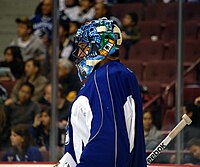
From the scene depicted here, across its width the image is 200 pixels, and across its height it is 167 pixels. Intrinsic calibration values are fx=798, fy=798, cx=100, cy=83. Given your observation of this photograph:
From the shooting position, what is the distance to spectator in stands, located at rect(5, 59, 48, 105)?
5.85 meters

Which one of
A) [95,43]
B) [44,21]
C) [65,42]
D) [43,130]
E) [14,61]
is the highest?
[95,43]

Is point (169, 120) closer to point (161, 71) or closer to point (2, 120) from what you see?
point (161, 71)

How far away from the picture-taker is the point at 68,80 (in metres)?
5.75

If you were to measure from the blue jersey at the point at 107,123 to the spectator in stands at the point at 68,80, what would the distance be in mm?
3012

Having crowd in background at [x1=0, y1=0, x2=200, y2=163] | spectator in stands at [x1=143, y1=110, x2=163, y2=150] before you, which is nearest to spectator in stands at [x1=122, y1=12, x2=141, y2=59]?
crowd in background at [x1=0, y1=0, x2=200, y2=163]

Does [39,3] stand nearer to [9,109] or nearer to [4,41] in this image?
[4,41]

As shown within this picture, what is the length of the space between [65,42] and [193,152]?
127 cm

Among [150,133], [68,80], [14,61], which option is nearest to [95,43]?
[150,133]

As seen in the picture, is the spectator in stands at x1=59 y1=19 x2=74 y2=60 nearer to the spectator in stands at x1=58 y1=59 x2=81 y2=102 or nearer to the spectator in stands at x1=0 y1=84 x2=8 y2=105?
the spectator in stands at x1=58 y1=59 x2=81 y2=102

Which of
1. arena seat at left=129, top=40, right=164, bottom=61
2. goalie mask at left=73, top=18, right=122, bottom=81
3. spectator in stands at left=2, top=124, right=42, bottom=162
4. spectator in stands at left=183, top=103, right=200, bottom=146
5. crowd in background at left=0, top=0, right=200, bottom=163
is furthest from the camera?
arena seat at left=129, top=40, right=164, bottom=61

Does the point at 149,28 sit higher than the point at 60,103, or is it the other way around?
the point at 149,28

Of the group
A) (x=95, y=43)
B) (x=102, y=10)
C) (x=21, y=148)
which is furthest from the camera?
(x=102, y=10)

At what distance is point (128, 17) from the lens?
600 centimetres

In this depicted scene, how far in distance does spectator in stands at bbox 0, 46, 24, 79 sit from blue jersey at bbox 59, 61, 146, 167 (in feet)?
10.6
